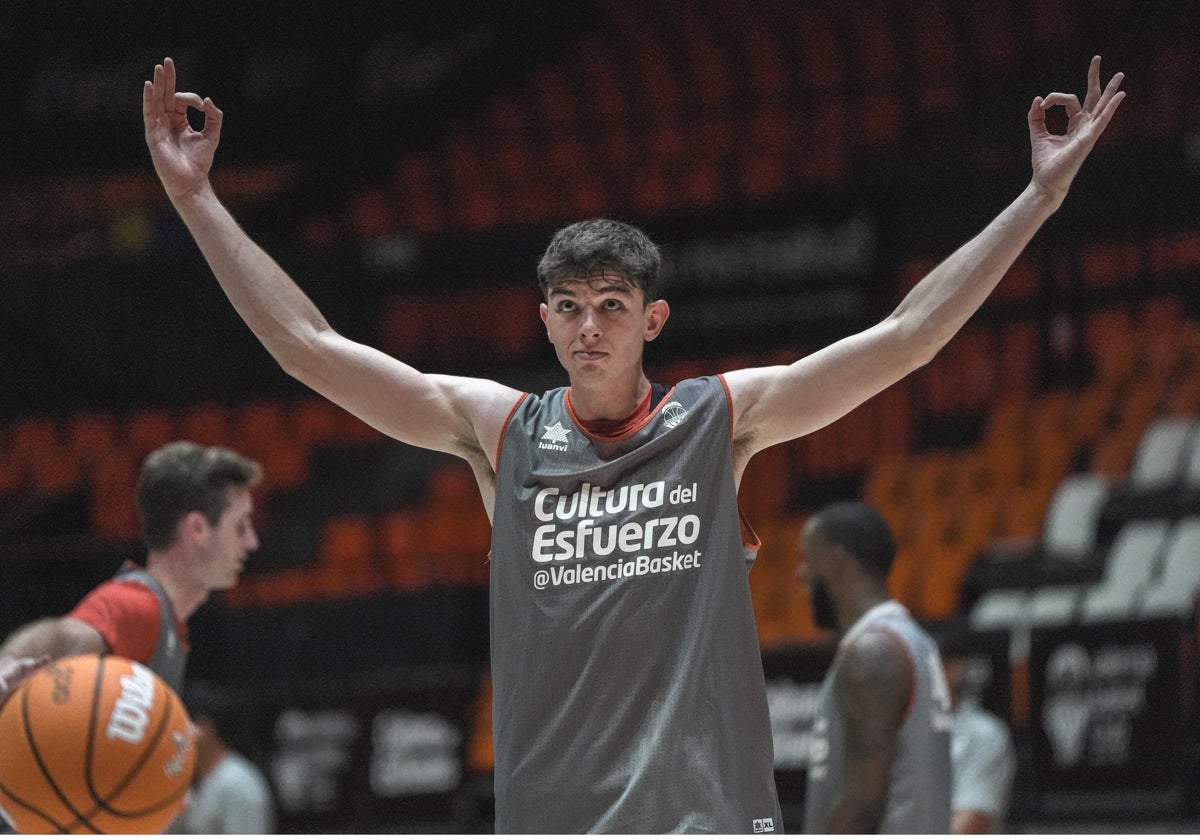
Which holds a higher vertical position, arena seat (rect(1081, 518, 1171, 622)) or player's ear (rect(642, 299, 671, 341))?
player's ear (rect(642, 299, 671, 341))

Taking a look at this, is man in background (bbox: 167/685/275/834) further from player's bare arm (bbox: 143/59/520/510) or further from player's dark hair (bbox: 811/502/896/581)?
player's bare arm (bbox: 143/59/520/510)

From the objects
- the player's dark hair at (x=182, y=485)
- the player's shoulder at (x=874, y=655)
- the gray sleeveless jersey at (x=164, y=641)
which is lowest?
the player's shoulder at (x=874, y=655)

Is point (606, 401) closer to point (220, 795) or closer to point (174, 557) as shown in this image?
point (174, 557)

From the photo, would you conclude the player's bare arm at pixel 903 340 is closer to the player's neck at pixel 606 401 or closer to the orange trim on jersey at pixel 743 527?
the orange trim on jersey at pixel 743 527

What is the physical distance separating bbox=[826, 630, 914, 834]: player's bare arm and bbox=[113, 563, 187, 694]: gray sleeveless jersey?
2027 mm

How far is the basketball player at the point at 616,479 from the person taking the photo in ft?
9.91

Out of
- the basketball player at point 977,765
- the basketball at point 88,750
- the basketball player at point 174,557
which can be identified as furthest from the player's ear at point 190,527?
the basketball player at point 977,765

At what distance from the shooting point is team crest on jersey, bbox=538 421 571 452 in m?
3.25

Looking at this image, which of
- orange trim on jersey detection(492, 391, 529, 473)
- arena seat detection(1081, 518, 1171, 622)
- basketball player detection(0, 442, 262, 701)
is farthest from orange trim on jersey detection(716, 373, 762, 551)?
arena seat detection(1081, 518, 1171, 622)

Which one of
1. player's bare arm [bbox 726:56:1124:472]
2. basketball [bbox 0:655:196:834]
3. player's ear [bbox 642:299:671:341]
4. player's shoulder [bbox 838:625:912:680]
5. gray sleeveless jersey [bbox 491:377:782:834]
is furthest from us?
player's shoulder [bbox 838:625:912:680]

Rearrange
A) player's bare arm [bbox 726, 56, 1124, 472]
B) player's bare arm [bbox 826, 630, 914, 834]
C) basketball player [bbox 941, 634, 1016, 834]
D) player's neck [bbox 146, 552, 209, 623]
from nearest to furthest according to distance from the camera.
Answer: player's bare arm [bbox 726, 56, 1124, 472], player's bare arm [bbox 826, 630, 914, 834], player's neck [bbox 146, 552, 209, 623], basketball player [bbox 941, 634, 1016, 834]

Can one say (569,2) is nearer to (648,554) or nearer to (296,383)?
(296,383)

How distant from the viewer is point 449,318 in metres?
15.5

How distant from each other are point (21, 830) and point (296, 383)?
462 inches
